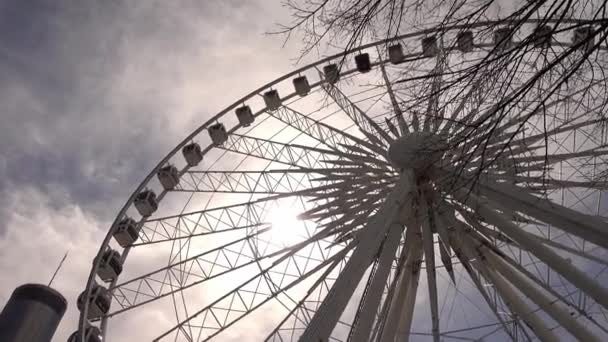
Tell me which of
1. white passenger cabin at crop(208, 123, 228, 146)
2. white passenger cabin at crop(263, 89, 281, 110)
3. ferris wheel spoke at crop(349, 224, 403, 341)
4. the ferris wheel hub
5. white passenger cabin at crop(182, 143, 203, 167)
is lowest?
ferris wheel spoke at crop(349, 224, 403, 341)

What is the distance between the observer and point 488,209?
34.5 ft

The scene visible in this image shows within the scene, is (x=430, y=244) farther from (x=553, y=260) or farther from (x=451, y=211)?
(x=553, y=260)

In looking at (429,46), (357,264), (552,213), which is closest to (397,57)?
(429,46)

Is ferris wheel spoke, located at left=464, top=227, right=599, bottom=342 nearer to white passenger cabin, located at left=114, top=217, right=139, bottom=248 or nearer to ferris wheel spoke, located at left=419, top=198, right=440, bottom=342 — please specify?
ferris wheel spoke, located at left=419, top=198, right=440, bottom=342

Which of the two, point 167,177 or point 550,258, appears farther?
point 167,177

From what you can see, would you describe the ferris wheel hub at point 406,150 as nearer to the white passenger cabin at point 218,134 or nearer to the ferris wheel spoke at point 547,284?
the ferris wheel spoke at point 547,284

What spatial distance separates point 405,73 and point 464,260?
26.6 feet

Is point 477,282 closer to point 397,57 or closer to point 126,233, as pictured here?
point 397,57

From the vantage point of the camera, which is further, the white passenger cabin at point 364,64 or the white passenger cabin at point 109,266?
the white passenger cabin at point 364,64

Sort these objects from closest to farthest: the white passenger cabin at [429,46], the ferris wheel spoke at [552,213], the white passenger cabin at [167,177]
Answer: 1. the white passenger cabin at [429,46]
2. the ferris wheel spoke at [552,213]
3. the white passenger cabin at [167,177]

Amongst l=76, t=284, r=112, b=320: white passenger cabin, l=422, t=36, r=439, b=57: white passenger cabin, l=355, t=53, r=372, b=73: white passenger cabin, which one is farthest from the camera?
l=355, t=53, r=372, b=73: white passenger cabin

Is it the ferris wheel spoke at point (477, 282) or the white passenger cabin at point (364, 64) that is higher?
the white passenger cabin at point (364, 64)

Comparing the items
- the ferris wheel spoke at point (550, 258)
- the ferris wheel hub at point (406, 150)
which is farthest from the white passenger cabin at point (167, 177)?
the ferris wheel spoke at point (550, 258)

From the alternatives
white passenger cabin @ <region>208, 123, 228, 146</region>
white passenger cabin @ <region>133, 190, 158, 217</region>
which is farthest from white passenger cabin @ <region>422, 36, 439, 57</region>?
white passenger cabin @ <region>208, 123, 228, 146</region>
